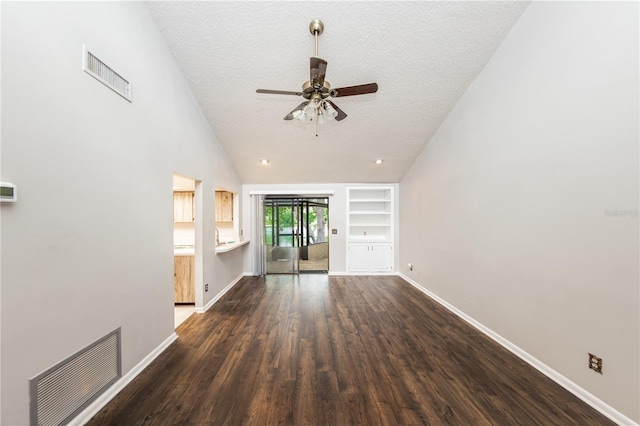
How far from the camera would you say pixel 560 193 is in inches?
77.7

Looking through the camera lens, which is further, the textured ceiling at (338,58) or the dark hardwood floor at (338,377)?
the textured ceiling at (338,58)

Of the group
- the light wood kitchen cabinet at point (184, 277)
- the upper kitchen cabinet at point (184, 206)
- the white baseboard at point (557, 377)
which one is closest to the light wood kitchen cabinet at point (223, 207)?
the upper kitchen cabinet at point (184, 206)

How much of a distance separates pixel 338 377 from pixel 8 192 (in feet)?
8.21

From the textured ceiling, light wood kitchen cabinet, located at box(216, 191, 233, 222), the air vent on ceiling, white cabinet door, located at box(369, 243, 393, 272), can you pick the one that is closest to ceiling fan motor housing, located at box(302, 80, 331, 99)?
the textured ceiling

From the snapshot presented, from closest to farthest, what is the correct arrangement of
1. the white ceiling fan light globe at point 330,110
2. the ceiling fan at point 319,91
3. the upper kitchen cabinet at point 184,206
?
the ceiling fan at point 319,91, the white ceiling fan light globe at point 330,110, the upper kitchen cabinet at point 184,206

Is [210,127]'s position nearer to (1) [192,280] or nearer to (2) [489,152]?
(1) [192,280]

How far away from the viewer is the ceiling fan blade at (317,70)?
1812mm

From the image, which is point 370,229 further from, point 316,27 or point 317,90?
point 316,27

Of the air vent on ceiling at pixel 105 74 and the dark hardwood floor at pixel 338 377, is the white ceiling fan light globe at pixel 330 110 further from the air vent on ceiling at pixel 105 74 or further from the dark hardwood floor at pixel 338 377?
the dark hardwood floor at pixel 338 377

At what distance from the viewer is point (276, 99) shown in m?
3.19

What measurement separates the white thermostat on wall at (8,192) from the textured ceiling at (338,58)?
2127 mm

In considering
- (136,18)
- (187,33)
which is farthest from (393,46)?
(136,18)

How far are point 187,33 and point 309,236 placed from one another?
4.62 metres

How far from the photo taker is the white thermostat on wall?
117 cm
